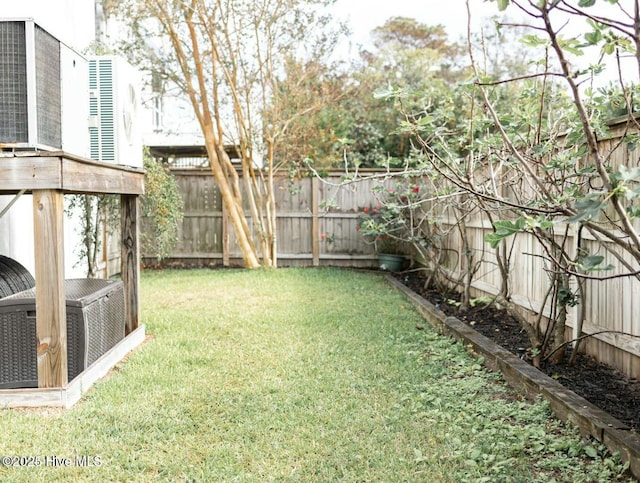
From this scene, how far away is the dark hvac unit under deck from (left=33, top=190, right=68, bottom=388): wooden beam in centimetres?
31

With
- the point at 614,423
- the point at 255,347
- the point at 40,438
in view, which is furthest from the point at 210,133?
the point at 614,423

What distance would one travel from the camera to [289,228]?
38.9 ft

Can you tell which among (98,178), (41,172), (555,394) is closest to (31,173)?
(41,172)

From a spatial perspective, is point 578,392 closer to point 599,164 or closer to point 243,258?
point 599,164

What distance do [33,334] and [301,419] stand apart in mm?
1732

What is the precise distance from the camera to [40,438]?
3340mm

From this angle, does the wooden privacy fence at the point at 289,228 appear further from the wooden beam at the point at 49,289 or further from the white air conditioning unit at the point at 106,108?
the wooden beam at the point at 49,289

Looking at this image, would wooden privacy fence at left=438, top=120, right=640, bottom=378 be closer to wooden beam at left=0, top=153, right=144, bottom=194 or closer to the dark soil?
the dark soil

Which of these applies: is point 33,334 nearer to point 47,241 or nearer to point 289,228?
point 47,241

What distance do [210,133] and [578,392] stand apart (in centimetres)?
804

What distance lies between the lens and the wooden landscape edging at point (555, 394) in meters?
2.90

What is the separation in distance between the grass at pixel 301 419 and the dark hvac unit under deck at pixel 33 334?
24 cm

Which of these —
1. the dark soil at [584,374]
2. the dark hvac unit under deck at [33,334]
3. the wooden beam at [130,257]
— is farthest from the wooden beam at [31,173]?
the dark soil at [584,374]

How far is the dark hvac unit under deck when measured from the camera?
4121mm
